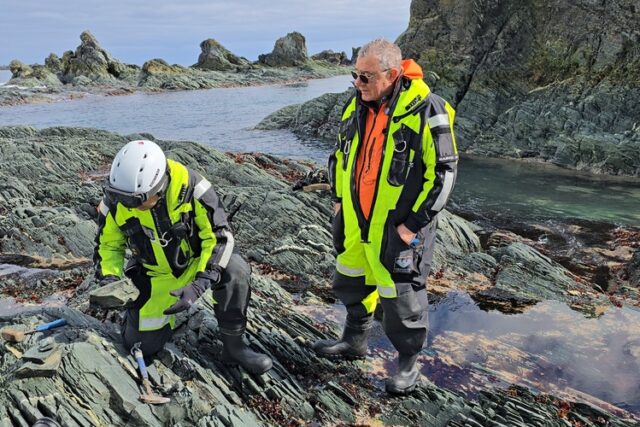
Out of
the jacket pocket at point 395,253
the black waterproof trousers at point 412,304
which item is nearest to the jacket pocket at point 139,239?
the jacket pocket at point 395,253

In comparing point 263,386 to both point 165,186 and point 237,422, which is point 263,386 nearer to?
point 237,422

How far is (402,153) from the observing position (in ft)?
16.7

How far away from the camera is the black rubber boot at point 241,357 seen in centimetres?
572

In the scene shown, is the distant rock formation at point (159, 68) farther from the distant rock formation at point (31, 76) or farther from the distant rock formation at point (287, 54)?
the distant rock formation at point (287, 54)

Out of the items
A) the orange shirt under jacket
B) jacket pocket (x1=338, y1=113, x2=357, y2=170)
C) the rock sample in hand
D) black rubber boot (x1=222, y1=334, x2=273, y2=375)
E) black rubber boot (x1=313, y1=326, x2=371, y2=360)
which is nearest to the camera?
the rock sample in hand

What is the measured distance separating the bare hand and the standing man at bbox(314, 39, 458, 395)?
1 centimetres

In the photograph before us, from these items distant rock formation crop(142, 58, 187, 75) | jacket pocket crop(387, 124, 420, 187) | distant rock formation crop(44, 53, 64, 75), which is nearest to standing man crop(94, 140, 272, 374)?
jacket pocket crop(387, 124, 420, 187)

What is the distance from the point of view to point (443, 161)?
501cm

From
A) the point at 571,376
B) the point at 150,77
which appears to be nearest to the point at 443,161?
the point at 571,376

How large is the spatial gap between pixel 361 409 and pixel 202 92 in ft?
307

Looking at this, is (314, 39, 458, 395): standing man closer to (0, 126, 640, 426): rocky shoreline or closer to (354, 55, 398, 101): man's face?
(354, 55, 398, 101): man's face

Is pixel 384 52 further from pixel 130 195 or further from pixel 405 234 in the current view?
pixel 130 195

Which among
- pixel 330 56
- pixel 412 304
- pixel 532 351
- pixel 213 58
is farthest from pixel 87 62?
pixel 412 304

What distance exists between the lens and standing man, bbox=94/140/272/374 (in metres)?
4.75
